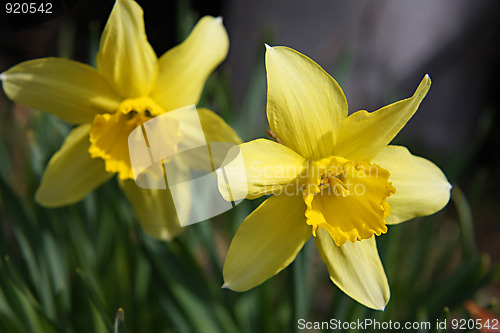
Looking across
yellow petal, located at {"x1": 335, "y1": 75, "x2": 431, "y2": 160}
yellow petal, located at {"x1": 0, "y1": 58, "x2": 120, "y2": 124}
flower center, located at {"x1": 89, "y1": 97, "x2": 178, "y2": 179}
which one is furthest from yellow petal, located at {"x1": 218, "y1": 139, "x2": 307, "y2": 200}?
yellow petal, located at {"x1": 0, "y1": 58, "x2": 120, "y2": 124}

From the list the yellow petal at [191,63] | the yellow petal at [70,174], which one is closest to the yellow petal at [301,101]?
the yellow petal at [191,63]

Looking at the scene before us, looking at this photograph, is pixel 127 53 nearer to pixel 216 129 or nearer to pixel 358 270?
pixel 216 129

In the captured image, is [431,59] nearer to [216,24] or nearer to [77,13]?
[216,24]

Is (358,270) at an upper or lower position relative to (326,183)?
lower

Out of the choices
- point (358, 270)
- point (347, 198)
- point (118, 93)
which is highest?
point (118, 93)

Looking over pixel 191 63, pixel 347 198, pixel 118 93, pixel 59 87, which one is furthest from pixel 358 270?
pixel 59 87

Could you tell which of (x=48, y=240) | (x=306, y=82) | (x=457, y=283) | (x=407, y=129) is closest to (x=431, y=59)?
(x=407, y=129)

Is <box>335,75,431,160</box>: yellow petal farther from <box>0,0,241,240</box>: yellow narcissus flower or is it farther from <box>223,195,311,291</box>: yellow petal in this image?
<box>0,0,241,240</box>: yellow narcissus flower
